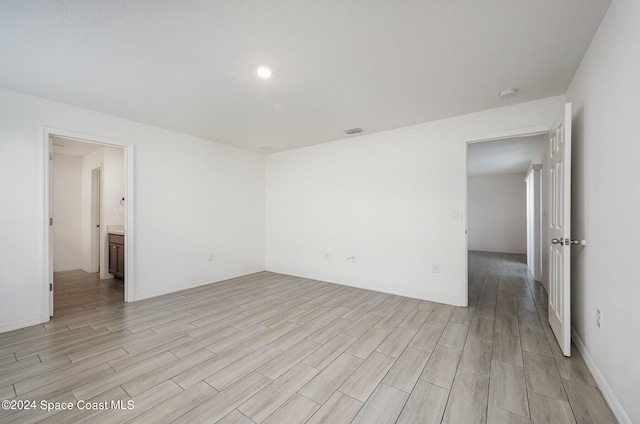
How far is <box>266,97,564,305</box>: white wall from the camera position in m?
3.42

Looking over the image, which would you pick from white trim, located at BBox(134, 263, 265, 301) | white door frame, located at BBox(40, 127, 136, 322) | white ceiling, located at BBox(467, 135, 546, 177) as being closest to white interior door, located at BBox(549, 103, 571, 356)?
white ceiling, located at BBox(467, 135, 546, 177)

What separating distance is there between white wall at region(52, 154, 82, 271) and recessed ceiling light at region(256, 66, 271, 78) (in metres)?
5.75

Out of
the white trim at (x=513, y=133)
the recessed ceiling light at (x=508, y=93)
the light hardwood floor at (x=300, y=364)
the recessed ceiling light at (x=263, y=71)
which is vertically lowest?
the light hardwood floor at (x=300, y=364)

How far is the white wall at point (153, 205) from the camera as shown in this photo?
9.04ft

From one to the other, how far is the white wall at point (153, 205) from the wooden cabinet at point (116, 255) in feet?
3.94

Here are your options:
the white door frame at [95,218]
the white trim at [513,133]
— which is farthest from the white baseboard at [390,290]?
the white door frame at [95,218]

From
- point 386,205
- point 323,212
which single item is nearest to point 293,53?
point 386,205

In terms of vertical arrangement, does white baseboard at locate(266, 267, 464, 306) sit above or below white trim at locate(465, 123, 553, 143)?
below

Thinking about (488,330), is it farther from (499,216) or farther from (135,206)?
(499,216)

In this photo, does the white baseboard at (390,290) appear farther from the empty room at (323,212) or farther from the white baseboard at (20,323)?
the white baseboard at (20,323)

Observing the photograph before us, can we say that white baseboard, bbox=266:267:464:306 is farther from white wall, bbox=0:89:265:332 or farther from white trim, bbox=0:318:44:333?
white trim, bbox=0:318:44:333

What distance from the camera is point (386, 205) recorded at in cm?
404

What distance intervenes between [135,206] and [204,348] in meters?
2.41

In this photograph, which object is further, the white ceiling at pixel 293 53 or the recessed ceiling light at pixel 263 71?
the recessed ceiling light at pixel 263 71
